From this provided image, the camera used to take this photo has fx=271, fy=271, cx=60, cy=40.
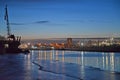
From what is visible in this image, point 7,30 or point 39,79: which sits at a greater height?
point 7,30

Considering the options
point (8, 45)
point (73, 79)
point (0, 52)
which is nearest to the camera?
point (73, 79)

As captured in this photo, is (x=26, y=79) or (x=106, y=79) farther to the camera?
(x=106, y=79)

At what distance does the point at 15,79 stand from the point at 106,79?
29.5ft

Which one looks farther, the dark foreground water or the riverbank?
the dark foreground water

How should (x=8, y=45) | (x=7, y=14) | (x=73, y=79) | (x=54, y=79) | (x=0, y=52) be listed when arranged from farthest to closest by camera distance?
(x=7, y=14) → (x=8, y=45) → (x=0, y=52) → (x=73, y=79) → (x=54, y=79)

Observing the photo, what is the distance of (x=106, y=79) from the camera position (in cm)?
2573

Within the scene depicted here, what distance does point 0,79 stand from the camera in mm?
21172

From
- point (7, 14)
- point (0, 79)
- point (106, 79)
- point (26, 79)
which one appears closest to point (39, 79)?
point (26, 79)

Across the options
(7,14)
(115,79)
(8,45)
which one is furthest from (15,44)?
(115,79)

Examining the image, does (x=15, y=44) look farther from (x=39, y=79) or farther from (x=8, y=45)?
(x=39, y=79)

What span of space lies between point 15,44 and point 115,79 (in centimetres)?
11344

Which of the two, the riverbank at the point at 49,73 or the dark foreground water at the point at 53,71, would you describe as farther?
the dark foreground water at the point at 53,71

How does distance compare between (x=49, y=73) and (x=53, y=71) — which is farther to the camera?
(x=53, y=71)

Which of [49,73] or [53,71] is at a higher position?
[49,73]
